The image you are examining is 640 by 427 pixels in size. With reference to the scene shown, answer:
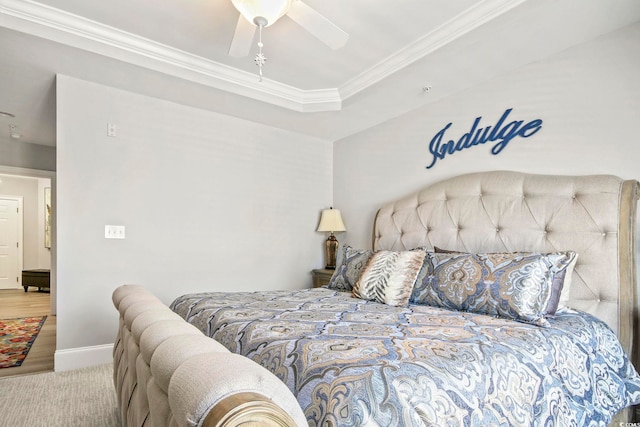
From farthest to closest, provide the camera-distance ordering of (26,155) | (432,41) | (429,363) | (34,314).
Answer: (34,314) → (26,155) → (432,41) → (429,363)

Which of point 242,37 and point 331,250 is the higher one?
point 242,37

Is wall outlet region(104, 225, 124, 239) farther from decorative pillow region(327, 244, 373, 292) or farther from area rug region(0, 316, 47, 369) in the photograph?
decorative pillow region(327, 244, 373, 292)

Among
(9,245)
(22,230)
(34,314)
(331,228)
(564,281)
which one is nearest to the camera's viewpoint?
(564,281)

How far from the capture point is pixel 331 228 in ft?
13.2

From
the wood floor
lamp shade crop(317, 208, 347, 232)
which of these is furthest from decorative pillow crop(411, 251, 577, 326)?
the wood floor

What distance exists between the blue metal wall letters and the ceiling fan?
144 cm

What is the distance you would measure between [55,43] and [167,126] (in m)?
1.04

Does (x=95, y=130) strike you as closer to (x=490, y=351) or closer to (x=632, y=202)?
(x=490, y=351)

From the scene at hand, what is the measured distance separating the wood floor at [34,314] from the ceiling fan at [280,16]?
3063 mm

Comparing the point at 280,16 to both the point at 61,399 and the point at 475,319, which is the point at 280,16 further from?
the point at 61,399

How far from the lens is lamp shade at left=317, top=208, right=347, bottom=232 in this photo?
4.04 m

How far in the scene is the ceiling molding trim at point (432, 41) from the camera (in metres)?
2.09

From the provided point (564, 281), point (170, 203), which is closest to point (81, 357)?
point (170, 203)

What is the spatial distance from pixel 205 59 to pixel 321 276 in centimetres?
242
